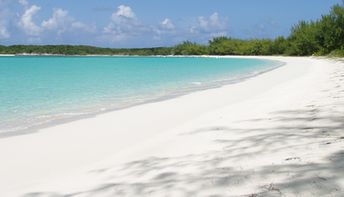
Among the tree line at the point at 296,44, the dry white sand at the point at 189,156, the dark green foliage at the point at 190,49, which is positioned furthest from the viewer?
the dark green foliage at the point at 190,49

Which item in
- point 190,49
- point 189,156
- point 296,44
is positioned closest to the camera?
point 189,156

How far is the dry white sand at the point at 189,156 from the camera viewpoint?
391 centimetres

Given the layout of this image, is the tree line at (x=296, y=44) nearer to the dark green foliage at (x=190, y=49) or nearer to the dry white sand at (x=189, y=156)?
the dark green foliage at (x=190, y=49)

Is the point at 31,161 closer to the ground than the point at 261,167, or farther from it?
closer to the ground

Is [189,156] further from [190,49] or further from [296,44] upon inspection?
[190,49]

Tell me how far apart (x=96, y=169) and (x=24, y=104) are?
9.74 meters

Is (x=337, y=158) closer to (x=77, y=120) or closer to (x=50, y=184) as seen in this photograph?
(x=50, y=184)

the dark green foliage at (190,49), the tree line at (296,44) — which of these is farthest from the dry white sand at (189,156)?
the dark green foliage at (190,49)

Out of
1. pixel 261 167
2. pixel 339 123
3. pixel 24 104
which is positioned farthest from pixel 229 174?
pixel 24 104

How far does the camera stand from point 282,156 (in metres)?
4.63

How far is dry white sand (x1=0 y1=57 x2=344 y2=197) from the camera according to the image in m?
3.91

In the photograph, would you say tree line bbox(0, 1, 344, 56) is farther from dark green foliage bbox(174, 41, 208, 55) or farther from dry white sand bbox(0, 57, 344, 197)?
dry white sand bbox(0, 57, 344, 197)

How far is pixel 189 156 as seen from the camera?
17.6 ft

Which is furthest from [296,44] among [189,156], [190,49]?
[189,156]
